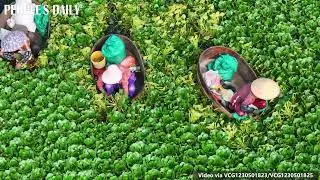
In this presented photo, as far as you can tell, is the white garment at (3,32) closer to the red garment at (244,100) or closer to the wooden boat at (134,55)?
the wooden boat at (134,55)

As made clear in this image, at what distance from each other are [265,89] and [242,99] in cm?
19

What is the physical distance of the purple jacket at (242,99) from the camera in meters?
4.34

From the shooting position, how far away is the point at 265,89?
4281 mm

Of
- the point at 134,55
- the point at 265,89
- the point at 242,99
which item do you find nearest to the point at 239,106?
the point at 242,99

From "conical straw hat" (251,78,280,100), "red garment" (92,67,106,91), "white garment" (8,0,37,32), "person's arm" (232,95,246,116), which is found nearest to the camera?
"conical straw hat" (251,78,280,100)

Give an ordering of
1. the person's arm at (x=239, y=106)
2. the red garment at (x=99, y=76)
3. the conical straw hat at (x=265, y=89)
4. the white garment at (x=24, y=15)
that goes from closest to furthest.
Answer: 1. the conical straw hat at (x=265, y=89)
2. the person's arm at (x=239, y=106)
3. the red garment at (x=99, y=76)
4. the white garment at (x=24, y=15)

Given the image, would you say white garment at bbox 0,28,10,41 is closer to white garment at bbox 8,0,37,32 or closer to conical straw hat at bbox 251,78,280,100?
white garment at bbox 8,0,37,32

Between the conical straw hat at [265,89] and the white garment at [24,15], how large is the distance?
1.79m

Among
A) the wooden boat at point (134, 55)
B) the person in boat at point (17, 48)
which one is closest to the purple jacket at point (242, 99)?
the wooden boat at point (134, 55)

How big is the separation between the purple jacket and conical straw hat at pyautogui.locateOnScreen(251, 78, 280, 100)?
6cm

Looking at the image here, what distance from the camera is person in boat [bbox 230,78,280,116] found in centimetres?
428

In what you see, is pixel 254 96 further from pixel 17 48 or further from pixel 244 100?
pixel 17 48

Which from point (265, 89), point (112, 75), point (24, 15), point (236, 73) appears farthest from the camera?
point (24, 15)

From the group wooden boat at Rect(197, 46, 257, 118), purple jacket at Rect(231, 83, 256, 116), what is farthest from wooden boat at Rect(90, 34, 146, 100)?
purple jacket at Rect(231, 83, 256, 116)
